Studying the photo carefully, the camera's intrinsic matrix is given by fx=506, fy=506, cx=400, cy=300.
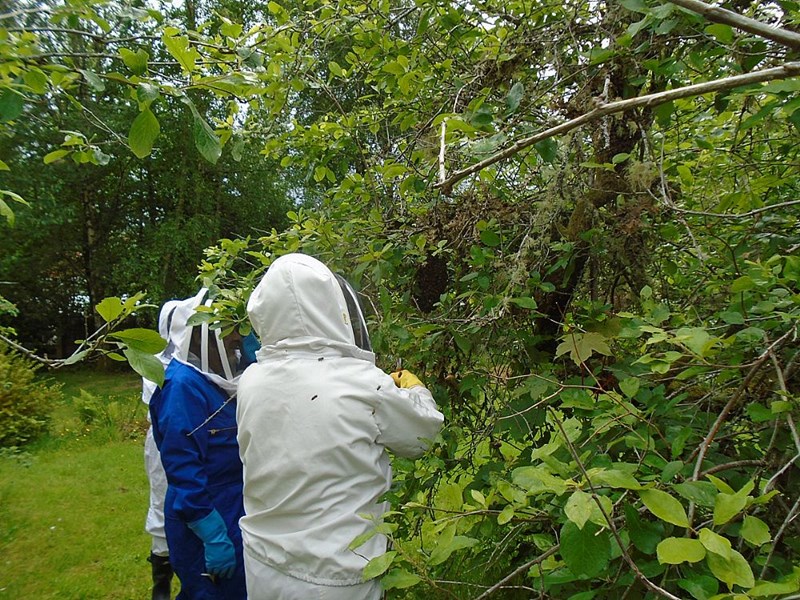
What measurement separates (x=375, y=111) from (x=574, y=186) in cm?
129

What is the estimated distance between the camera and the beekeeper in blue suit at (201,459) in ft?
7.74

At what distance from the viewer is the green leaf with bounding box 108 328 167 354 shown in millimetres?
947

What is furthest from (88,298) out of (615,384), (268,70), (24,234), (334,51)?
(615,384)

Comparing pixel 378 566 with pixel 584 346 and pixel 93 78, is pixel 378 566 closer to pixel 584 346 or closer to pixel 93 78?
pixel 584 346

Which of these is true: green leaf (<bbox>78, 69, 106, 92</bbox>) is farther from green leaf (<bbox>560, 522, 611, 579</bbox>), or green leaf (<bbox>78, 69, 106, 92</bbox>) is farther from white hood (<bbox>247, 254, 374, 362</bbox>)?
green leaf (<bbox>560, 522, 611, 579</bbox>)

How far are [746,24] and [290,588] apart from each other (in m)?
1.93

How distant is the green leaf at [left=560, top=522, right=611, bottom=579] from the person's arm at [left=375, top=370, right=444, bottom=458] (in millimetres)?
930

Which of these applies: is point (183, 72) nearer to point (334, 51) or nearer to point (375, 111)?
point (375, 111)

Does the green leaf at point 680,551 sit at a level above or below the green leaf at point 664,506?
below

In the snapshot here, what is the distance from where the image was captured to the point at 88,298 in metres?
14.9

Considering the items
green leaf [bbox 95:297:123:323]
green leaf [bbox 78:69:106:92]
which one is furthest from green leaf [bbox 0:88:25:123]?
green leaf [bbox 95:297:123:323]

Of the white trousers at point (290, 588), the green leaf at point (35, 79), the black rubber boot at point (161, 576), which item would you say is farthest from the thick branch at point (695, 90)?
the black rubber boot at point (161, 576)

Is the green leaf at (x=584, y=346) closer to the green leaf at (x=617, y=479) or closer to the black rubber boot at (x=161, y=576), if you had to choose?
the green leaf at (x=617, y=479)

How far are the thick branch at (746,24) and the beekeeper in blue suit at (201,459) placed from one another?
6.83 feet
